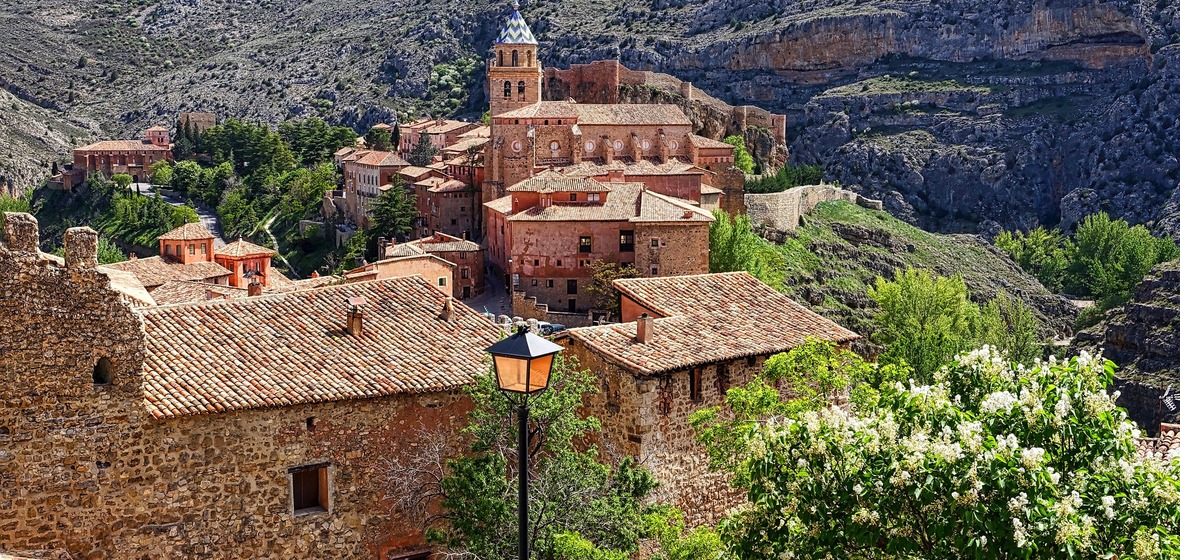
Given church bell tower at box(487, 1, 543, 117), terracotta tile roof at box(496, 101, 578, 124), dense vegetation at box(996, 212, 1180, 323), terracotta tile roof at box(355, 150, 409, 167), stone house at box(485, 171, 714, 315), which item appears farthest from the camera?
dense vegetation at box(996, 212, 1180, 323)

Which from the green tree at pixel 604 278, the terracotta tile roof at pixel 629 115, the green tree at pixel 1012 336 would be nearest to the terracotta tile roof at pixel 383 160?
the terracotta tile roof at pixel 629 115

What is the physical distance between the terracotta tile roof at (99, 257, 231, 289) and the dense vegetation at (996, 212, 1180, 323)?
53425 mm

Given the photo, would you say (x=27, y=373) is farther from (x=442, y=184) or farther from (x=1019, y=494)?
(x=442, y=184)

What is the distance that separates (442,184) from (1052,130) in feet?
222

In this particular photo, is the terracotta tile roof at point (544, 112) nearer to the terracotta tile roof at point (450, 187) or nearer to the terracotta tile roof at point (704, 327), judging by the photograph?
the terracotta tile roof at point (450, 187)

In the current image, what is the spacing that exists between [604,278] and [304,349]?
107ft

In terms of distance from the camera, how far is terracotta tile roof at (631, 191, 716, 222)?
50.7 m

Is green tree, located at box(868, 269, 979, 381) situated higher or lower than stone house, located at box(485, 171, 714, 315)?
lower

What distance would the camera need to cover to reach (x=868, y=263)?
265ft

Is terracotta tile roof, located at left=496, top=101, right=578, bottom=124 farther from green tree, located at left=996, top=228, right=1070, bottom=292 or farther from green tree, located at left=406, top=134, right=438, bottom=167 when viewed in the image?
green tree, located at left=996, top=228, right=1070, bottom=292

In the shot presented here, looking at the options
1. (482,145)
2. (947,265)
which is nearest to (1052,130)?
(947,265)

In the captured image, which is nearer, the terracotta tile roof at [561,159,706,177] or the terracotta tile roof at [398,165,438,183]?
the terracotta tile roof at [561,159,706,177]

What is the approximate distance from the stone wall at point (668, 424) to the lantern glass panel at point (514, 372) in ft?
26.4

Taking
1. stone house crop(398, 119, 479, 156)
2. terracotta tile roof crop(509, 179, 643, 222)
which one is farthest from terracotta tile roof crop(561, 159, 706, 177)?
stone house crop(398, 119, 479, 156)
